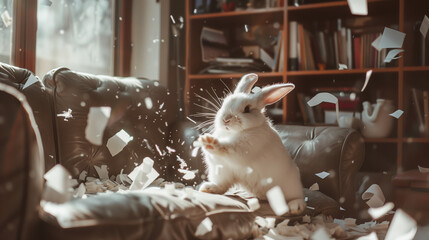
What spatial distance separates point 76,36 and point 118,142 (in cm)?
86

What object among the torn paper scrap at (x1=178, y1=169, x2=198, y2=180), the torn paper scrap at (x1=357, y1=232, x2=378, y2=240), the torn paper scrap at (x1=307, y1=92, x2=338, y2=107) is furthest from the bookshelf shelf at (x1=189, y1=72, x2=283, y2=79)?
the torn paper scrap at (x1=357, y1=232, x2=378, y2=240)

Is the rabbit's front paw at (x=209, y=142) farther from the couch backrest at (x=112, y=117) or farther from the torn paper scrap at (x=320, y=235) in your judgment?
the couch backrest at (x=112, y=117)

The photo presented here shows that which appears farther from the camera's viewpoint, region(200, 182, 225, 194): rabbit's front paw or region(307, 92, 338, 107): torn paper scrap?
region(307, 92, 338, 107): torn paper scrap

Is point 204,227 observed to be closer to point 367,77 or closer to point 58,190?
point 58,190

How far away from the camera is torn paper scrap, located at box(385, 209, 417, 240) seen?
1419mm

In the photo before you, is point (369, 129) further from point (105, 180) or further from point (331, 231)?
point (105, 180)

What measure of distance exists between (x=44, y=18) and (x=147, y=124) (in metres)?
0.77

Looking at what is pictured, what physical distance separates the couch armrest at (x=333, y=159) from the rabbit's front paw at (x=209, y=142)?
680 millimetres

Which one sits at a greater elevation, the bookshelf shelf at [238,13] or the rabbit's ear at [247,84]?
the bookshelf shelf at [238,13]

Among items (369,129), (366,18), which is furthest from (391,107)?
(366,18)

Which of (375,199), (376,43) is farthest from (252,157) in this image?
(376,43)

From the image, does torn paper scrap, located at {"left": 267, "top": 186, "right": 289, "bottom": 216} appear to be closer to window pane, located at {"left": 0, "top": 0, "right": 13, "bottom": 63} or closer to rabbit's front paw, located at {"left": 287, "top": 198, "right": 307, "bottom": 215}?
rabbit's front paw, located at {"left": 287, "top": 198, "right": 307, "bottom": 215}

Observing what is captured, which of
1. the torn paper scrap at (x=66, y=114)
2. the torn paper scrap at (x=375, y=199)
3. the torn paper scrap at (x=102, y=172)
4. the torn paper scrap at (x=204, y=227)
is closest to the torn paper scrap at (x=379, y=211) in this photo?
the torn paper scrap at (x=375, y=199)

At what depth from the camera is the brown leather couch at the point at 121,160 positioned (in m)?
0.80
